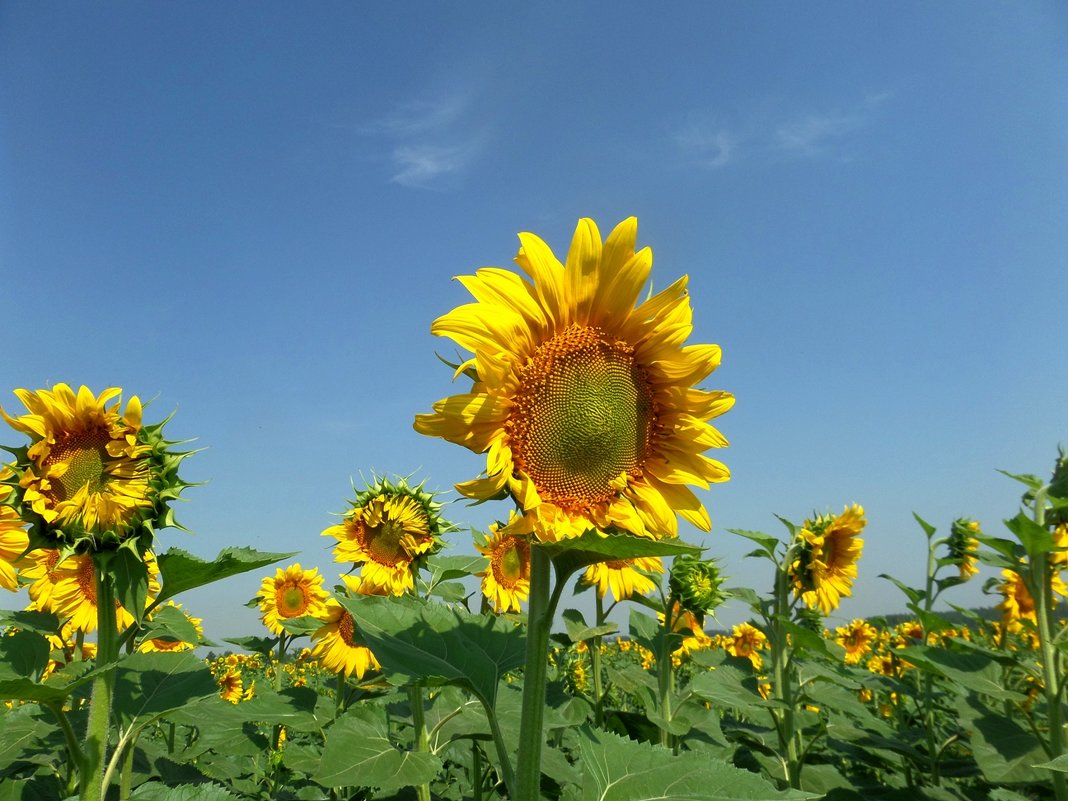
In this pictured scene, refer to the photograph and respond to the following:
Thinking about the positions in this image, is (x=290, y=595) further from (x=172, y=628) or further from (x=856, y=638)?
(x=856, y=638)

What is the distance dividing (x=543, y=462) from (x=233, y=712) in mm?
1954

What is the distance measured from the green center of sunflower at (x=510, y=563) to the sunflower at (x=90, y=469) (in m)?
2.90

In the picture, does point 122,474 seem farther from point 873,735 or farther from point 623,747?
point 873,735

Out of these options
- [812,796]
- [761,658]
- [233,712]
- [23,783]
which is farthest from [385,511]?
[761,658]

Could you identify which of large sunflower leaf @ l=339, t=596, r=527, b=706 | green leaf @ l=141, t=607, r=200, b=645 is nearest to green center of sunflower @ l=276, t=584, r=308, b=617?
green leaf @ l=141, t=607, r=200, b=645

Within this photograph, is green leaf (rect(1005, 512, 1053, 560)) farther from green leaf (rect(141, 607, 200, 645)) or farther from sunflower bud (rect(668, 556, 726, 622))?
green leaf (rect(141, 607, 200, 645))

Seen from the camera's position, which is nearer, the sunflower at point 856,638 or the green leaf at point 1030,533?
the green leaf at point 1030,533

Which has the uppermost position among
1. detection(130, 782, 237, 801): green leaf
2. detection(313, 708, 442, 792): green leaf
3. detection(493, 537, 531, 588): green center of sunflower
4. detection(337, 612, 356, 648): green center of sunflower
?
detection(493, 537, 531, 588): green center of sunflower

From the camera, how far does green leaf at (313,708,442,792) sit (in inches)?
119

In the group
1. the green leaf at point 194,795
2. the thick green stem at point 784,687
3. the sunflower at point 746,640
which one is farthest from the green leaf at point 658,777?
the sunflower at point 746,640

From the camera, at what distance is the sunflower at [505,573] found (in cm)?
556

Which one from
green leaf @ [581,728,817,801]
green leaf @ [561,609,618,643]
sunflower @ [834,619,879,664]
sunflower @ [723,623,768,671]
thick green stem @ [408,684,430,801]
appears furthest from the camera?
sunflower @ [834,619,879,664]

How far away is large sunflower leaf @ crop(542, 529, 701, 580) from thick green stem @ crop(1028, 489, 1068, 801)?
3.45 meters

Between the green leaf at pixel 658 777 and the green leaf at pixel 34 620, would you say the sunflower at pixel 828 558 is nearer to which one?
the green leaf at pixel 658 777
